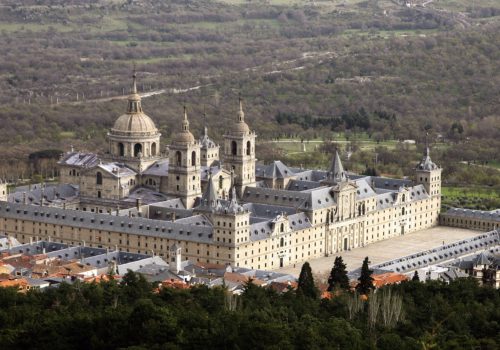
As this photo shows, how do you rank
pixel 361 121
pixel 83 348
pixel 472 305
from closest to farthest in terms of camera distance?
pixel 83 348
pixel 472 305
pixel 361 121

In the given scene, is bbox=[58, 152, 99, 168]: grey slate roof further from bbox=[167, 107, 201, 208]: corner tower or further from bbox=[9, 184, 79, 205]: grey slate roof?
bbox=[167, 107, 201, 208]: corner tower

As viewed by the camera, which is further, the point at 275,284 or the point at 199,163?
the point at 199,163

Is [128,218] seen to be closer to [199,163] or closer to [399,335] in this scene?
[199,163]

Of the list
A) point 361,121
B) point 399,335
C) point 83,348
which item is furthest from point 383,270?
point 361,121

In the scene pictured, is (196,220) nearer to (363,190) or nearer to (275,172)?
(275,172)

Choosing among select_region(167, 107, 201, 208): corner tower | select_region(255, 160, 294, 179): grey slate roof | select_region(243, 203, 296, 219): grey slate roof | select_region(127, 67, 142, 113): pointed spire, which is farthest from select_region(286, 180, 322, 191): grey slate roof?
select_region(127, 67, 142, 113): pointed spire

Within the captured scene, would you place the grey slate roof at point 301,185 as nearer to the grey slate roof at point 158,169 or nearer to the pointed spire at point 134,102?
the grey slate roof at point 158,169

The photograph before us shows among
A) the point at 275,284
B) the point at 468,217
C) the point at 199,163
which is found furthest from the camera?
the point at 468,217
